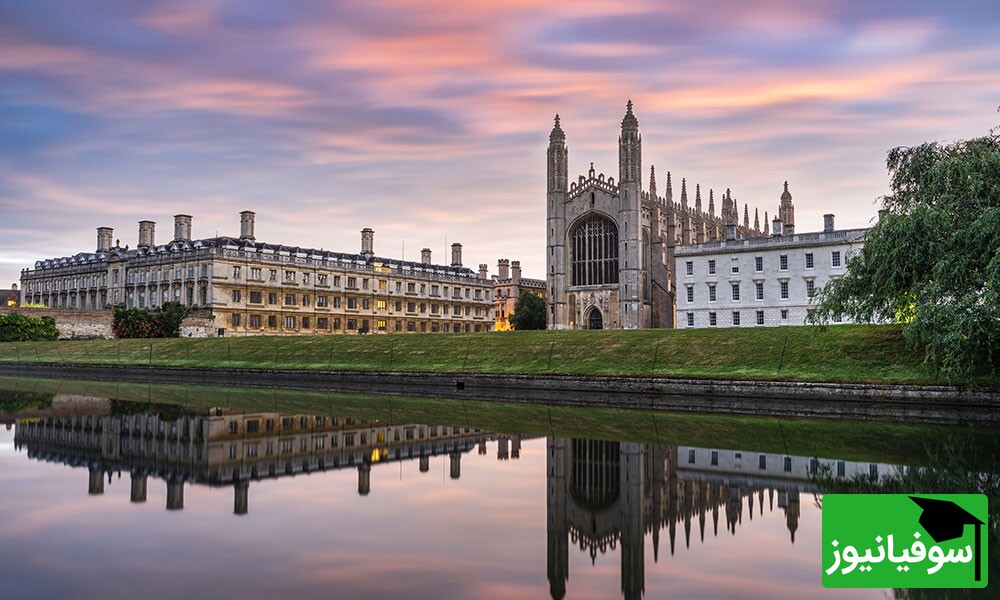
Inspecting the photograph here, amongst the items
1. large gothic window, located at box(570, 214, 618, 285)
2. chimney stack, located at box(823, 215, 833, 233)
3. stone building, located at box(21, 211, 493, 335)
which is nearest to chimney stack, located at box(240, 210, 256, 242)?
stone building, located at box(21, 211, 493, 335)

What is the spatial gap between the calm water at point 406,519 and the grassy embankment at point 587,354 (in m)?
15.4

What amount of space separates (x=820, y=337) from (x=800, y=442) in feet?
58.0

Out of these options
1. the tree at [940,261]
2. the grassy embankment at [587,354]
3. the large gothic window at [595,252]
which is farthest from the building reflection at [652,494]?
the large gothic window at [595,252]

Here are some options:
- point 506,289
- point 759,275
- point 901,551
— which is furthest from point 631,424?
point 506,289

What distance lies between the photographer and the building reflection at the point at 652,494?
911 centimetres

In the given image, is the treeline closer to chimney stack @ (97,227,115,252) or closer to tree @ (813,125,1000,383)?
chimney stack @ (97,227,115,252)

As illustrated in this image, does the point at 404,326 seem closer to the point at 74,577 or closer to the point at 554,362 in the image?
the point at 554,362

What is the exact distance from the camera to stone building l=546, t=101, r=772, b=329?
75375 millimetres

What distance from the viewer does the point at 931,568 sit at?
23.6ft

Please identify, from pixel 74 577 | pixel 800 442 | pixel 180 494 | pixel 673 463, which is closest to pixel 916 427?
pixel 800 442

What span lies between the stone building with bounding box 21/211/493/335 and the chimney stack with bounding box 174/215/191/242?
0.34 feet

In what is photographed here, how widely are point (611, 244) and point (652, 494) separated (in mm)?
67153

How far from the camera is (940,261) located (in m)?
25.4

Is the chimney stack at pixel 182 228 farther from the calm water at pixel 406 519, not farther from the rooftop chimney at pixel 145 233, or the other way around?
the calm water at pixel 406 519
